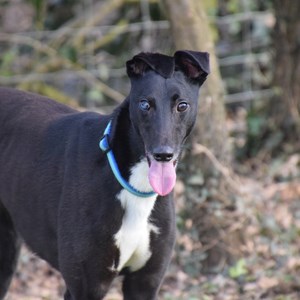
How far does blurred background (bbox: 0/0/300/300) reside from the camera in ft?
17.8

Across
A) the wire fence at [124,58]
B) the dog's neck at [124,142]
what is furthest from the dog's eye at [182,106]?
the wire fence at [124,58]

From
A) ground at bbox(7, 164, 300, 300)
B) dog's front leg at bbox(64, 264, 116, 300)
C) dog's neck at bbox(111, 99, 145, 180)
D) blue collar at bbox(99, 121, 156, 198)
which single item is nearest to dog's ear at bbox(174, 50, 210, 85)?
dog's neck at bbox(111, 99, 145, 180)

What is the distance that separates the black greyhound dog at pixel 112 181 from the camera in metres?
3.58

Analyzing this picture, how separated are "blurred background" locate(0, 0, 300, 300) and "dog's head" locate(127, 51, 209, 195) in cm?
171

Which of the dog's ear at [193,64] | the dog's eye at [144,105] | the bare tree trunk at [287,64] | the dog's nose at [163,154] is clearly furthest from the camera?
the bare tree trunk at [287,64]

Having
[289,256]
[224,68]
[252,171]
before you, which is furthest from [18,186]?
[224,68]

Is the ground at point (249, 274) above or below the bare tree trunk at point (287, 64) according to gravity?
below

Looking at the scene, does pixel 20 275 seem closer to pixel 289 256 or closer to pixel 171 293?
pixel 171 293

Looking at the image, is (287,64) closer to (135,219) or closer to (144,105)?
(135,219)

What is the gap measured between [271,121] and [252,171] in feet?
1.44

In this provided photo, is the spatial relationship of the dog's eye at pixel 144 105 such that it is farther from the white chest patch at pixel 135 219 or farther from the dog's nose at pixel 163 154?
the white chest patch at pixel 135 219

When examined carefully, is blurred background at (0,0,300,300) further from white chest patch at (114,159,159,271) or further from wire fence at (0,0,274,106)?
white chest patch at (114,159,159,271)

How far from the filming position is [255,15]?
8.34 m

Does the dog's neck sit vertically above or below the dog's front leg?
above
